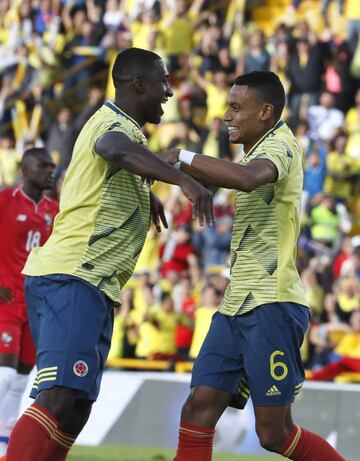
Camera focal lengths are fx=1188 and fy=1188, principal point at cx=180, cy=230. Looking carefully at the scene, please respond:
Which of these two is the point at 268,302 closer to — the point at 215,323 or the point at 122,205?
the point at 215,323

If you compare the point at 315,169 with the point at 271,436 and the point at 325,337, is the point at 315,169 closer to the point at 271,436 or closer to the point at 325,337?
the point at 325,337

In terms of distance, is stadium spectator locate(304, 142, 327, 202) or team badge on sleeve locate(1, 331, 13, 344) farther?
stadium spectator locate(304, 142, 327, 202)

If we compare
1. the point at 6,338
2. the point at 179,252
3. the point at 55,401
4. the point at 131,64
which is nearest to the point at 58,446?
the point at 55,401

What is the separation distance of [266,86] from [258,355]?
148cm

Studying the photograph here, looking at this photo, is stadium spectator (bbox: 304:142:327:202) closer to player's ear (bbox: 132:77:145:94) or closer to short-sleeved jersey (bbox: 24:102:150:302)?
player's ear (bbox: 132:77:145:94)

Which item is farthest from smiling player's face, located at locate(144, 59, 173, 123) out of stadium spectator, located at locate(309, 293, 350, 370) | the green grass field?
stadium spectator, located at locate(309, 293, 350, 370)

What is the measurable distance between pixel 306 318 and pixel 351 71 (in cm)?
1160

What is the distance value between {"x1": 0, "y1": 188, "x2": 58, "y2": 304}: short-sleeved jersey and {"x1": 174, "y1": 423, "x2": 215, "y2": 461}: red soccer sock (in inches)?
124

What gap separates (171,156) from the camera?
605 cm

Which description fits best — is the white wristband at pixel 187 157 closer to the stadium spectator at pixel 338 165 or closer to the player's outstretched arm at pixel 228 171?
the player's outstretched arm at pixel 228 171

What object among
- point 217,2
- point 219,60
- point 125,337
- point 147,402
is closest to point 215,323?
point 147,402

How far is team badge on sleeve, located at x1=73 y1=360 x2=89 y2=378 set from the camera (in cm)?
594

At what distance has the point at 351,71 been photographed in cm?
1761

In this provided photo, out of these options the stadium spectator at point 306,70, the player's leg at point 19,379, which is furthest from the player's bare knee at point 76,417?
the stadium spectator at point 306,70
